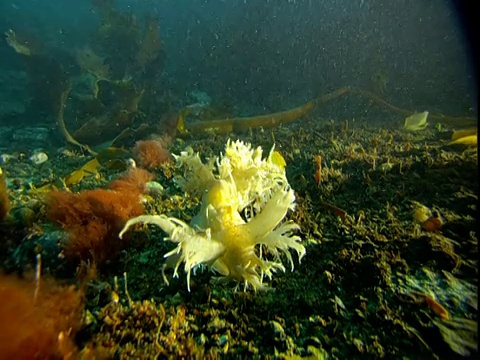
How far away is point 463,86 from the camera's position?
466 inches

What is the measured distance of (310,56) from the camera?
52.2 feet

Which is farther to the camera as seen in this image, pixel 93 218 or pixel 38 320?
pixel 93 218

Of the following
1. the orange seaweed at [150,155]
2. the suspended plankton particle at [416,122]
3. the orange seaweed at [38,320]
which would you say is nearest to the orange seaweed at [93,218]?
the orange seaweed at [38,320]

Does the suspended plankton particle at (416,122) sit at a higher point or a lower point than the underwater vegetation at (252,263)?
higher

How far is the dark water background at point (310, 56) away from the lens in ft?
41.5

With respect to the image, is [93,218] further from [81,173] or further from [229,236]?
[81,173]

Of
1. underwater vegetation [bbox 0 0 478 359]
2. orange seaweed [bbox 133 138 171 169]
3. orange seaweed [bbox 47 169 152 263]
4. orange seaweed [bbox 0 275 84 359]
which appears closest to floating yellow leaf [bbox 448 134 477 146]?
underwater vegetation [bbox 0 0 478 359]

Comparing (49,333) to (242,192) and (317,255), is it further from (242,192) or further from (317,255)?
(317,255)

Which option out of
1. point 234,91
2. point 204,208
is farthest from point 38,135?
point 204,208

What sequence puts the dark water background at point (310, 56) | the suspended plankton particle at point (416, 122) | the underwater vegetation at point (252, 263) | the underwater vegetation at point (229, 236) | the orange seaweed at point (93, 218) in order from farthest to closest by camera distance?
1. the dark water background at point (310, 56)
2. the suspended plankton particle at point (416, 122)
3. the orange seaweed at point (93, 218)
4. the underwater vegetation at point (229, 236)
5. the underwater vegetation at point (252, 263)

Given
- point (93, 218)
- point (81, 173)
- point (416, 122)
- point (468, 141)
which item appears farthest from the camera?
point (416, 122)

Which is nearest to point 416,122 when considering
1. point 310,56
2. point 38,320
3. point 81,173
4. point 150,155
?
point 150,155

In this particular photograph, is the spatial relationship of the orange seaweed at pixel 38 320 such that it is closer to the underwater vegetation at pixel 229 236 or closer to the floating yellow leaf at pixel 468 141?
the underwater vegetation at pixel 229 236

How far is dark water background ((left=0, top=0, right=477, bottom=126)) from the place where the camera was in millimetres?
12656
